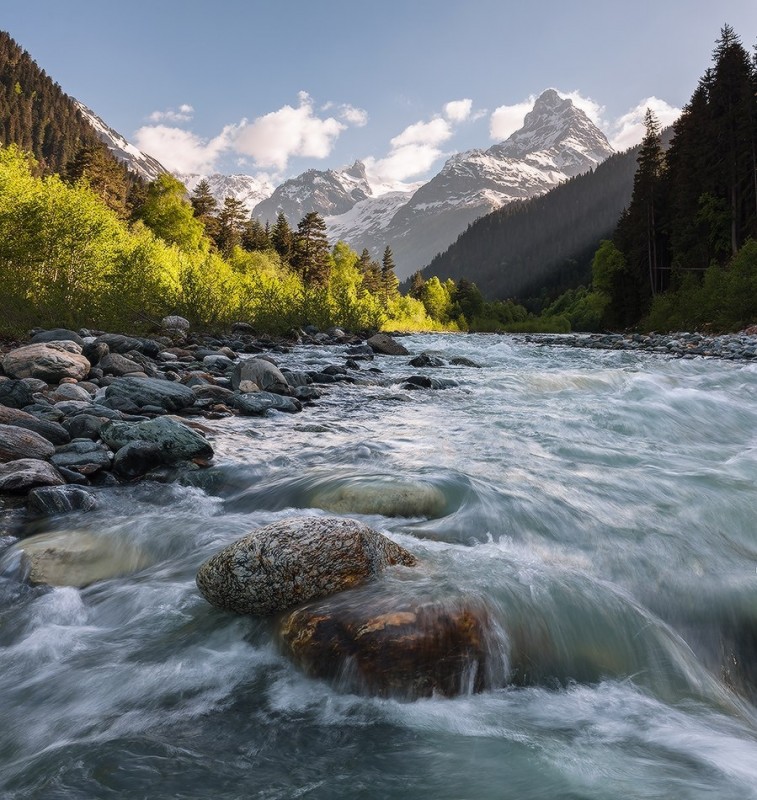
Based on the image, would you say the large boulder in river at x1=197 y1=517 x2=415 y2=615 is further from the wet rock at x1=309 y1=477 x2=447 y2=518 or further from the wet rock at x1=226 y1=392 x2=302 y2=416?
the wet rock at x1=226 y1=392 x2=302 y2=416

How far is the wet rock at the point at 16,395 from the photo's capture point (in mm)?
7215

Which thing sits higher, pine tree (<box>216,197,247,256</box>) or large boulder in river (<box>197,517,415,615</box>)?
pine tree (<box>216,197,247,256</box>)

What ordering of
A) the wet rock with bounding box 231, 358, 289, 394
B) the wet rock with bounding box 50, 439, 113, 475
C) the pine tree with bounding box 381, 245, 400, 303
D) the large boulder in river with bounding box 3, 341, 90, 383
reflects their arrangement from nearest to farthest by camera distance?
1. the wet rock with bounding box 50, 439, 113, 475
2. the large boulder in river with bounding box 3, 341, 90, 383
3. the wet rock with bounding box 231, 358, 289, 394
4. the pine tree with bounding box 381, 245, 400, 303

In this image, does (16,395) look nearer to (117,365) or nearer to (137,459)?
(137,459)

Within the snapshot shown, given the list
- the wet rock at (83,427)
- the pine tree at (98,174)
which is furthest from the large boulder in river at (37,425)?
the pine tree at (98,174)

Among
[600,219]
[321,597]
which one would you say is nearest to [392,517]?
[321,597]

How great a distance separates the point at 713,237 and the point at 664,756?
154 ft

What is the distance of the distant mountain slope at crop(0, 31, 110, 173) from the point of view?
106 meters

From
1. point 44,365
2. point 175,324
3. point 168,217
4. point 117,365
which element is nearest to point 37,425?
point 44,365

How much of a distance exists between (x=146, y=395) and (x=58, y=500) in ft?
12.6

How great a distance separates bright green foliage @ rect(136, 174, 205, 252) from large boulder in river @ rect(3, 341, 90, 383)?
4652 centimetres

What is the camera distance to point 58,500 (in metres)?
4.73

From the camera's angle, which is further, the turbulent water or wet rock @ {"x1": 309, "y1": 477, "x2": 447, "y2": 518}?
wet rock @ {"x1": 309, "y1": 477, "x2": 447, "y2": 518}

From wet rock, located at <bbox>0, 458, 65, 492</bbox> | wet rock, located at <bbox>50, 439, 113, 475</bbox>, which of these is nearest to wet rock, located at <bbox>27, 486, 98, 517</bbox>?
wet rock, located at <bbox>0, 458, 65, 492</bbox>
